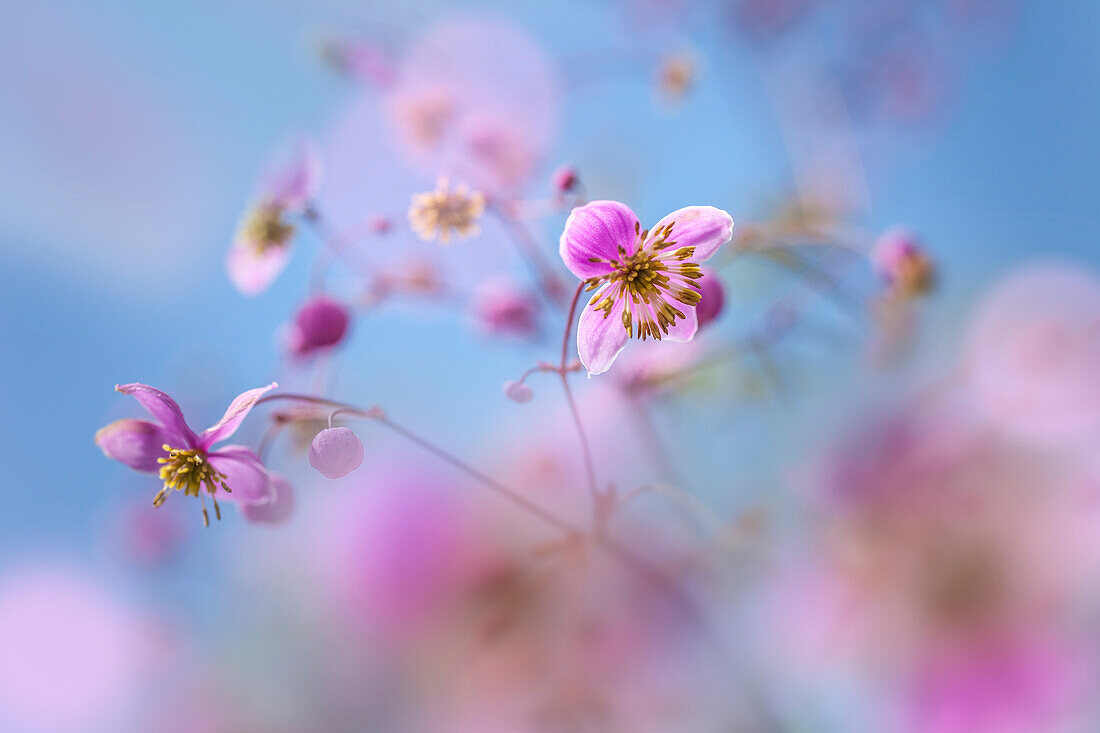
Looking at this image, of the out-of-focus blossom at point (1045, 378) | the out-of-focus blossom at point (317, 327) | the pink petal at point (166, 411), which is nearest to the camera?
the pink petal at point (166, 411)

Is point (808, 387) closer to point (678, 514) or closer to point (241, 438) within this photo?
point (678, 514)

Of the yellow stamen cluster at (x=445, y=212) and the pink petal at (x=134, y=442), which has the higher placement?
the yellow stamen cluster at (x=445, y=212)

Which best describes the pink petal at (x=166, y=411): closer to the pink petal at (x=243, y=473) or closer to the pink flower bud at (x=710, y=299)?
the pink petal at (x=243, y=473)

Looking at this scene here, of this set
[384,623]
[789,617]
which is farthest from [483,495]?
[789,617]

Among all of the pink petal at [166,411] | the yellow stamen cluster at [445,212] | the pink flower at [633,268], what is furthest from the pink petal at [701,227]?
the pink petal at [166,411]

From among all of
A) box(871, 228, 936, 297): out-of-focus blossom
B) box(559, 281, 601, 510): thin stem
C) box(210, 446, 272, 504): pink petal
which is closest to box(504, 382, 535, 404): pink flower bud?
box(559, 281, 601, 510): thin stem

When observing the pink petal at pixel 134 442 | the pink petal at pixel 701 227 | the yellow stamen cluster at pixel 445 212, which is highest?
the yellow stamen cluster at pixel 445 212

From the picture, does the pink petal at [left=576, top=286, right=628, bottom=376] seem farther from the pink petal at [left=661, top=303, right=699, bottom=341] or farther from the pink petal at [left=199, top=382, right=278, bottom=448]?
the pink petal at [left=199, top=382, right=278, bottom=448]

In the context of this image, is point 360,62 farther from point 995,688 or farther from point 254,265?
point 995,688
